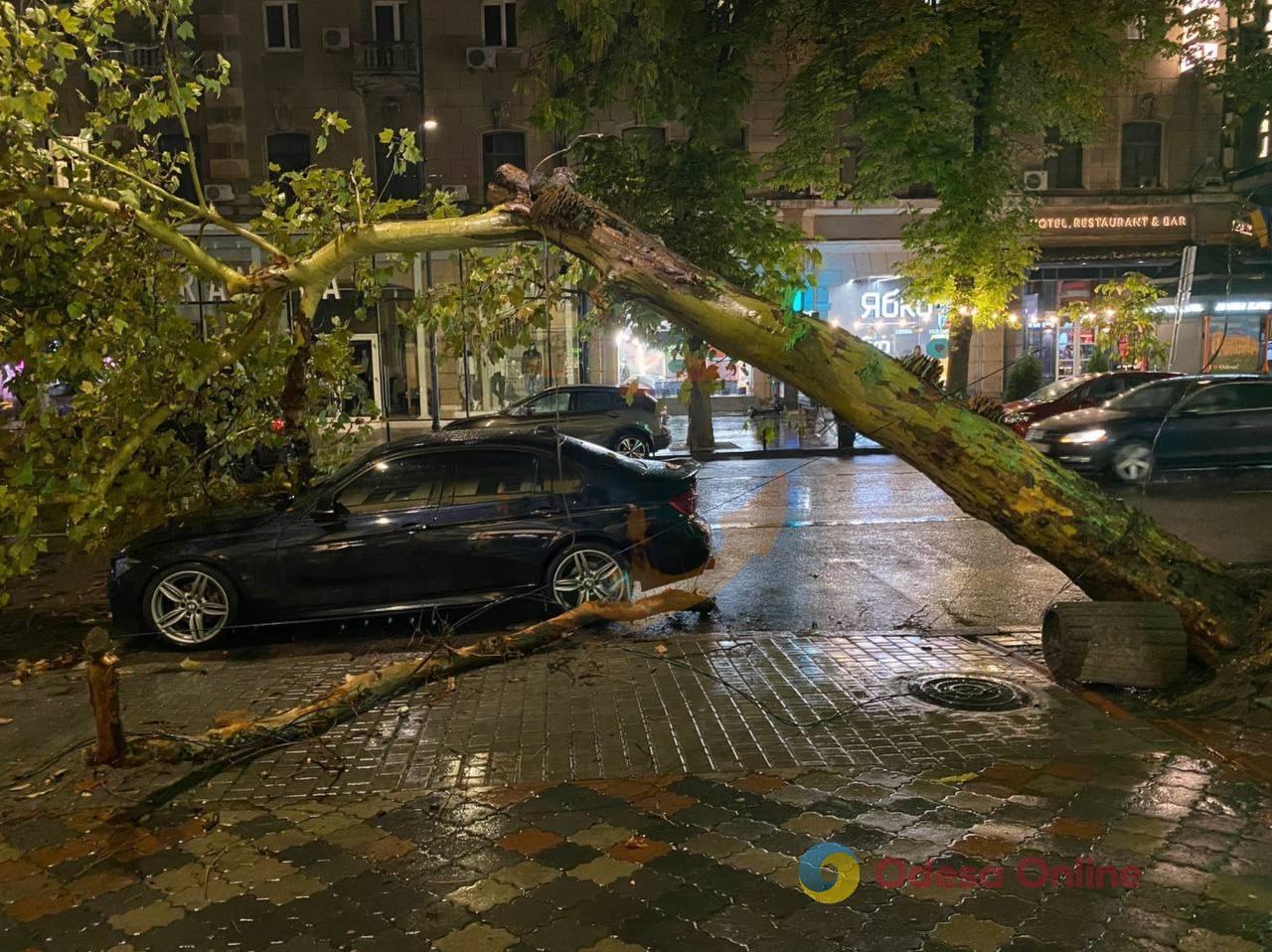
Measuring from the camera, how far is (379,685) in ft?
18.5

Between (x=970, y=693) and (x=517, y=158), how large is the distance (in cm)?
2398

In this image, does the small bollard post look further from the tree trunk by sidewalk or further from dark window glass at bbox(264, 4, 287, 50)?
dark window glass at bbox(264, 4, 287, 50)

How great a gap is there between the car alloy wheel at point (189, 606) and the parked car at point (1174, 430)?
37.7 feet

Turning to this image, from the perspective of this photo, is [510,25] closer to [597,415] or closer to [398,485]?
[597,415]

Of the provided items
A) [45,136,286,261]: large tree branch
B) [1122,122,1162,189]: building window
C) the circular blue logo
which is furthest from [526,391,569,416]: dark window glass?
[1122,122,1162,189]: building window

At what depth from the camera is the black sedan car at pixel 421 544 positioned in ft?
23.3

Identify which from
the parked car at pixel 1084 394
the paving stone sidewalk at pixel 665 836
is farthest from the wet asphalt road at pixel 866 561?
the parked car at pixel 1084 394

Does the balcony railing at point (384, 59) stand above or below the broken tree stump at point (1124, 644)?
above

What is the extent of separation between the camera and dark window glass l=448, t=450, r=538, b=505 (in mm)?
7426

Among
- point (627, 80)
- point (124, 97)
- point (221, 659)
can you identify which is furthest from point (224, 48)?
point (221, 659)

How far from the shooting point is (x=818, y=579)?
8.88 m

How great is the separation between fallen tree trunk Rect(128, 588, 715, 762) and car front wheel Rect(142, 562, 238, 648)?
1.58m

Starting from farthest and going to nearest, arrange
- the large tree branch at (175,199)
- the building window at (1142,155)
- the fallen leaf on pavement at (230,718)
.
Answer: the building window at (1142,155) < the large tree branch at (175,199) < the fallen leaf on pavement at (230,718)

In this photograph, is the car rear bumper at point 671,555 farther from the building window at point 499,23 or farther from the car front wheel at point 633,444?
the building window at point 499,23
